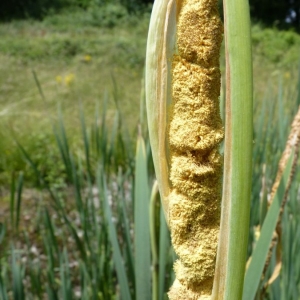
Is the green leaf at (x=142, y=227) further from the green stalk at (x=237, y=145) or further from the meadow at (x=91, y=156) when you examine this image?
the green stalk at (x=237, y=145)

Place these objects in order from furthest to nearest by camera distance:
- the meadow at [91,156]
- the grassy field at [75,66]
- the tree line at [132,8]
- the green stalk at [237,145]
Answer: the tree line at [132,8] < the grassy field at [75,66] < the meadow at [91,156] < the green stalk at [237,145]

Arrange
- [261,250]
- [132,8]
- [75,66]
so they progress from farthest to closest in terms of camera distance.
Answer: [132,8] < [75,66] < [261,250]

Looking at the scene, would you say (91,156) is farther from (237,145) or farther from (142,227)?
(237,145)

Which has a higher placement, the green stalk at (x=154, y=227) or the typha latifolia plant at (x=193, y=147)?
the typha latifolia plant at (x=193, y=147)

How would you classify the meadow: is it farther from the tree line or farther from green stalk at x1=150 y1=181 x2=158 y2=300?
the tree line

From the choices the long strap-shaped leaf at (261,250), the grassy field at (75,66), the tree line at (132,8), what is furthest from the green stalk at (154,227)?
the tree line at (132,8)

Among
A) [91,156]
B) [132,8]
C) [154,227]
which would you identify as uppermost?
[132,8]

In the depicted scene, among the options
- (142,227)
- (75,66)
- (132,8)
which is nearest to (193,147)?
(142,227)

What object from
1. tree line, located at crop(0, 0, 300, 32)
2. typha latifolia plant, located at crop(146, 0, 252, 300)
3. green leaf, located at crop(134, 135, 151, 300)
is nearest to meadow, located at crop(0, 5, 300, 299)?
green leaf, located at crop(134, 135, 151, 300)
